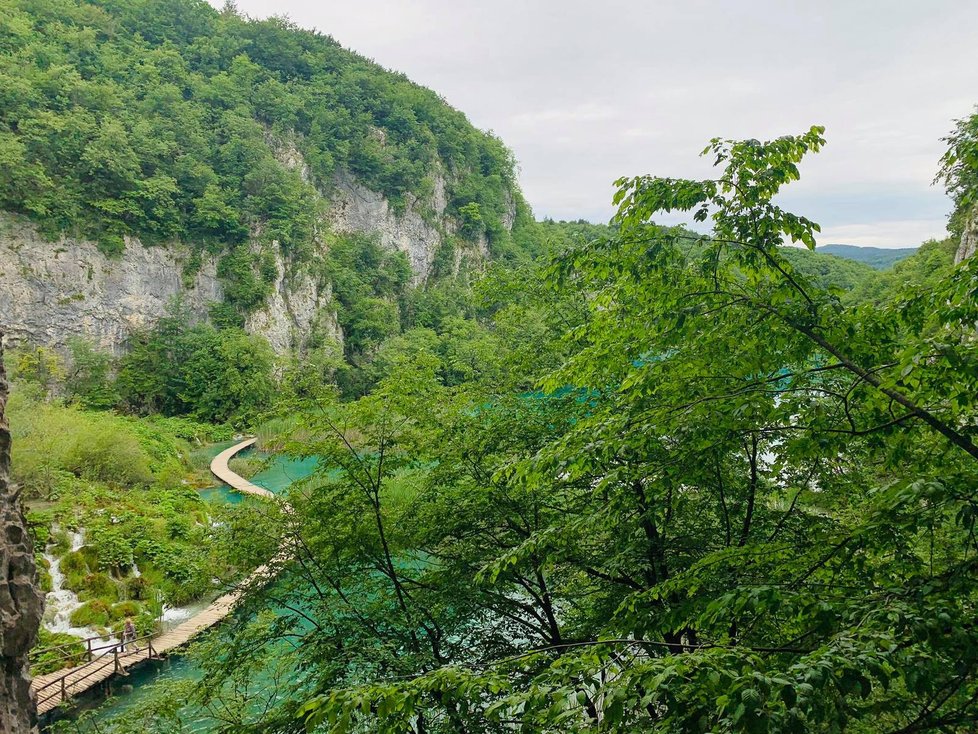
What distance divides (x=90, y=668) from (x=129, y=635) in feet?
3.18

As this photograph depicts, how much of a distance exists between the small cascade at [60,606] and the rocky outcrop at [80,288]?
1899 cm

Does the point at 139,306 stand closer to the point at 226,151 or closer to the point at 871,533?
the point at 226,151

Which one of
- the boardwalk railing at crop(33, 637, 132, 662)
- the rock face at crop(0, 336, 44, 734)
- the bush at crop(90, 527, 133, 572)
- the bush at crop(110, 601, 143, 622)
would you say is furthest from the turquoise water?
the bush at crop(90, 527, 133, 572)

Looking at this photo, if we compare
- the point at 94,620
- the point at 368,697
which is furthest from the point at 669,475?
the point at 94,620

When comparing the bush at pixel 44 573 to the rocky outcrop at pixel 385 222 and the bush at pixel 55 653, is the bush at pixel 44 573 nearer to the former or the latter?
the bush at pixel 55 653

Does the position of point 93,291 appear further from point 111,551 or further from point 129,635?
point 129,635

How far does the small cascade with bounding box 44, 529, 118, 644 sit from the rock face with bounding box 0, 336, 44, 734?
4.98 meters

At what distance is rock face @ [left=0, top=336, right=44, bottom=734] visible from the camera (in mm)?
5730

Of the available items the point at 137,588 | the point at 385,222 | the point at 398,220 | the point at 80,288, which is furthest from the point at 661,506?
the point at 398,220

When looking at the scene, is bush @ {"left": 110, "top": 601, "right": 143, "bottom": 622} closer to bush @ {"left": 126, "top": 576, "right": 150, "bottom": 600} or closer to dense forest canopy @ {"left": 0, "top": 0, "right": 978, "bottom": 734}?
dense forest canopy @ {"left": 0, "top": 0, "right": 978, "bottom": 734}

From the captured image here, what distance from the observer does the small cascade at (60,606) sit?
35.0 feet

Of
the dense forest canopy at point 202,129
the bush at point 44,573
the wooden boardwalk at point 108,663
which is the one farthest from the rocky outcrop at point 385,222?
the wooden boardwalk at point 108,663

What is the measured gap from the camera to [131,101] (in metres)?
36.4

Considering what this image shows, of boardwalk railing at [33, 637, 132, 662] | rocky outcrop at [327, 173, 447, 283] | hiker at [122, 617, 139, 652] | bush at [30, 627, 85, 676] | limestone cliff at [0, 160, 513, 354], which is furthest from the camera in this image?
rocky outcrop at [327, 173, 447, 283]
